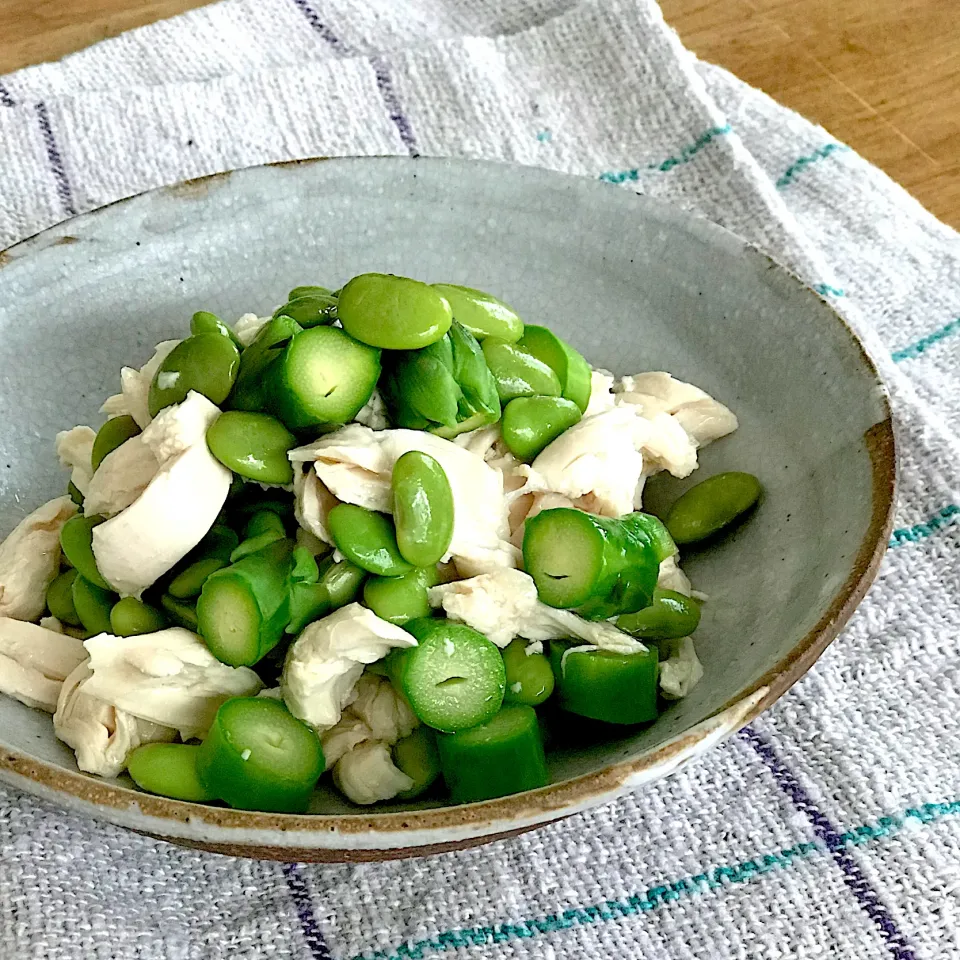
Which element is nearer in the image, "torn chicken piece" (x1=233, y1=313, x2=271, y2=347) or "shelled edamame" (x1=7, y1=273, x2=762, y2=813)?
"shelled edamame" (x1=7, y1=273, x2=762, y2=813)

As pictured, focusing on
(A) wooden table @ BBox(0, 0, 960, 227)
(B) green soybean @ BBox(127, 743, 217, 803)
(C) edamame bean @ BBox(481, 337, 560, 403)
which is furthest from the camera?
(A) wooden table @ BBox(0, 0, 960, 227)

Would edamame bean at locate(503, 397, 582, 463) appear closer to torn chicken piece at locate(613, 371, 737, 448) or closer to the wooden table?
torn chicken piece at locate(613, 371, 737, 448)

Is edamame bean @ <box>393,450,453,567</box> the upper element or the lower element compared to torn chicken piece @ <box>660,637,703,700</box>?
upper

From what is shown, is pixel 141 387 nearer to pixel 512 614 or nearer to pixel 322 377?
pixel 322 377

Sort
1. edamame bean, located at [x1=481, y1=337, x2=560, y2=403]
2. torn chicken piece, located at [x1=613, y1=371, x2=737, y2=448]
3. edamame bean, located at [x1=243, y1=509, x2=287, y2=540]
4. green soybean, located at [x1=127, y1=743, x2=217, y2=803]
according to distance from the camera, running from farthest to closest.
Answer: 1. torn chicken piece, located at [x1=613, y1=371, x2=737, y2=448]
2. edamame bean, located at [x1=481, y1=337, x2=560, y2=403]
3. edamame bean, located at [x1=243, y1=509, x2=287, y2=540]
4. green soybean, located at [x1=127, y1=743, x2=217, y2=803]

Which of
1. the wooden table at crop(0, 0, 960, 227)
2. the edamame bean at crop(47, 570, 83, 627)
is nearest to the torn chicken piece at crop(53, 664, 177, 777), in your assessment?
the edamame bean at crop(47, 570, 83, 627)

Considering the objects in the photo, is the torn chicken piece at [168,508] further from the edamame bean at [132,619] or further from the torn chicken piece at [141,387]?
the torn chicken piece at [141,387]
